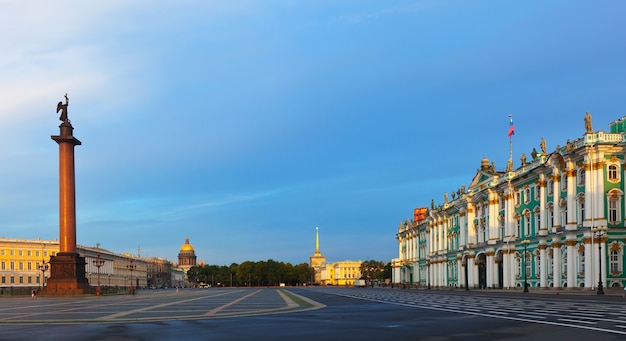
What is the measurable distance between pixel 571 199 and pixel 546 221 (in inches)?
319

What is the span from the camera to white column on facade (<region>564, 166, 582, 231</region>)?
7469 cm

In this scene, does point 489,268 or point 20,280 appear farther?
point 20,280

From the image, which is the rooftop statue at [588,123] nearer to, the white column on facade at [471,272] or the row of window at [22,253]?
the white column on facade at [471,272]

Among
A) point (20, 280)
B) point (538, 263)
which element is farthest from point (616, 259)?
point (20, 280)

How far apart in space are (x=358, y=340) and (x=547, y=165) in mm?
67024

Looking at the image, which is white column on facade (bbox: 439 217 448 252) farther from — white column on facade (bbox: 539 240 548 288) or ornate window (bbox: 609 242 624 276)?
ornate window (bbox: 609 242 624 276)

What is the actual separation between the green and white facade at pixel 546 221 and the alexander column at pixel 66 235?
53.7m

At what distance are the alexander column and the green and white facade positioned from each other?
5367cm

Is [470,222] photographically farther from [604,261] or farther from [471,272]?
[604,261]

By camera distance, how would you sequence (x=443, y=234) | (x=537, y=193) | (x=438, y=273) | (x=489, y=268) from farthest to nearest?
(x=438, y=273), (x=443, y=234), (x=489, y=268), (x=537, y=193)

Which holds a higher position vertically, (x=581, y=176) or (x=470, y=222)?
(x=581, y=176)

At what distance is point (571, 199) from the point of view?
75.0 metres

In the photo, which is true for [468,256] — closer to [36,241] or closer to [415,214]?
[415,214]

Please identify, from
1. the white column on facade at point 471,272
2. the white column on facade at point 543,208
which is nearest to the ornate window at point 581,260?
the white column on facade at point 543,208
